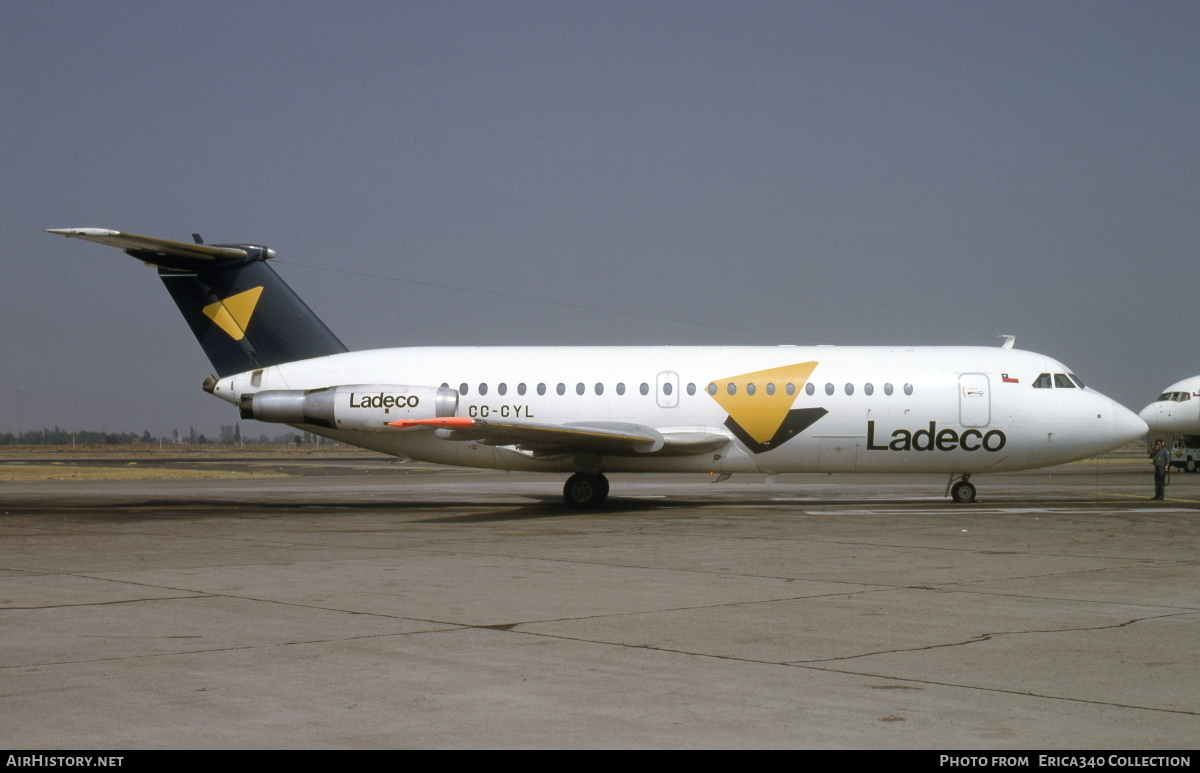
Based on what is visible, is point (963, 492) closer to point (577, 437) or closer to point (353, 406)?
point (577, 437)

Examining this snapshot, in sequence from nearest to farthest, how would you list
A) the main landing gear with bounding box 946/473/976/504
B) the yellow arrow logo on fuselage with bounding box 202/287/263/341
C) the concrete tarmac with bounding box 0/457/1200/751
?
1. the concrete tarmac with bounding box 0/457/1200/751
2. the main landing gear with bounding box 946/473/976/504
3. the yellow arrow logo on fuselage with bounding box 202/287/263/341

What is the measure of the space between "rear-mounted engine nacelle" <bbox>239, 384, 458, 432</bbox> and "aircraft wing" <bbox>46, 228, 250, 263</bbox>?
337 cm

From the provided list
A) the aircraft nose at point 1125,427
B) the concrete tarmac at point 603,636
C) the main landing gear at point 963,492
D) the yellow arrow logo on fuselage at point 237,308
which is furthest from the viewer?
the yellow arrow logo on fuselage at point 237,308

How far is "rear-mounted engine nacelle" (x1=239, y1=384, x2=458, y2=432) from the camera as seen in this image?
2502 cm

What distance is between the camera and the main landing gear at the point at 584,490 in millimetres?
24938

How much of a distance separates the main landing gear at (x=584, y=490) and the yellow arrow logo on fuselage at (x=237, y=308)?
8.37 meters

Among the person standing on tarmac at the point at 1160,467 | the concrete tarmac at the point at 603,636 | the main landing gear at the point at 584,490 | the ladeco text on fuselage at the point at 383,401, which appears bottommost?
the concrete tarmac at the point at 603,636

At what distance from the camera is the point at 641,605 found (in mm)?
10703

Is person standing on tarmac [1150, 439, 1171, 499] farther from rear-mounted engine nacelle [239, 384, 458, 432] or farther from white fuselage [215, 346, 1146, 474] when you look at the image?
rear-mounted engine nacelle [239, 384, 458, 432]

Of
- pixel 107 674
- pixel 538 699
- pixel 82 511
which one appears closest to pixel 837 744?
pixel 538 699

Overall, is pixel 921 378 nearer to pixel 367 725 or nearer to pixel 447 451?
pixel 447 451

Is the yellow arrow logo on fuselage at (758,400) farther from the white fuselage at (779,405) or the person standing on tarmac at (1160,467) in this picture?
the person standing on tarmac at (1160,467)

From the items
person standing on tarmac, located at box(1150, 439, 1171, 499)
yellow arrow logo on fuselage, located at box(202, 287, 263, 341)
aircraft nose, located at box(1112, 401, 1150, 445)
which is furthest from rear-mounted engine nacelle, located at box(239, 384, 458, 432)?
person standing on tarmac, located at box(1150, 439, 1171, 499)

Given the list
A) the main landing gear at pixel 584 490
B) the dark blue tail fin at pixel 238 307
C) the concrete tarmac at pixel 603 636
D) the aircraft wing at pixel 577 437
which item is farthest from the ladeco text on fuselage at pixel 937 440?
the dark blue tail fin at pixel 238 307
